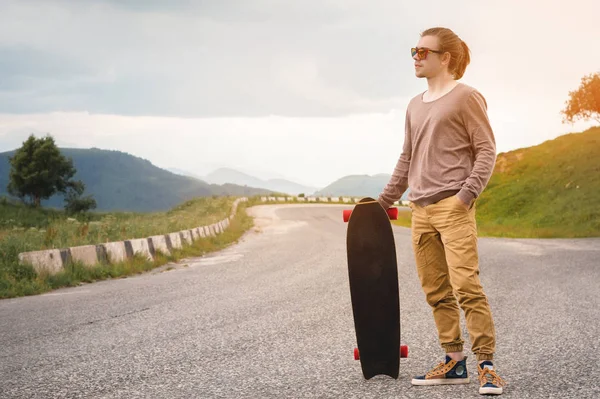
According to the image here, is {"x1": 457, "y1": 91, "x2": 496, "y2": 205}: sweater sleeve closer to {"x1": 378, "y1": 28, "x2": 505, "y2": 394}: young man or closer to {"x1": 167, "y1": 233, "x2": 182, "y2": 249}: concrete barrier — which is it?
{"x1": 378, "y1": 28, "x2": 505, "y2": 394}: young man

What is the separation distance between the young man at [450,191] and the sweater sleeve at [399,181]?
0.41 ft

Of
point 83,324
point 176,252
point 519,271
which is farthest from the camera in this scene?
point 176,252

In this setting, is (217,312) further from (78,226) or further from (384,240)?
(78,226)

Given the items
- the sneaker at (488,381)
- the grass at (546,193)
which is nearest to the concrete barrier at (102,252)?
the sneaker at (488,381)

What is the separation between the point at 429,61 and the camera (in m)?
4.35

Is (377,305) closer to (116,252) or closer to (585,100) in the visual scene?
(116,252)

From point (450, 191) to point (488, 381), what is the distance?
1.20m

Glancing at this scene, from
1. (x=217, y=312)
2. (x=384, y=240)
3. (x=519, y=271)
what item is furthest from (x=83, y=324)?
(x=519, y=271)

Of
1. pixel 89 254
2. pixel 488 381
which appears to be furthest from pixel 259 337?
pixel 89 254

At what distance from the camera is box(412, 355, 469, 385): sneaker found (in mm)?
4246

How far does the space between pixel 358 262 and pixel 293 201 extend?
48.8 m

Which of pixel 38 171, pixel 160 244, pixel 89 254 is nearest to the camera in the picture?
pixel 89 254

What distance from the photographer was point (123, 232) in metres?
15.7

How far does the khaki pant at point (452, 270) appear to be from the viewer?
4.07 metres
